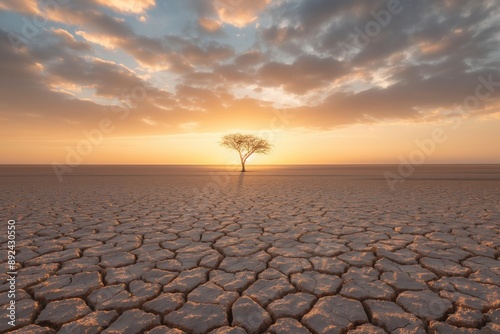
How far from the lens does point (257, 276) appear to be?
2381 mm

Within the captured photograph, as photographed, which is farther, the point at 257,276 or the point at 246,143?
the point at 246,143

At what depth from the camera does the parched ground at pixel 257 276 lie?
67.5 inches

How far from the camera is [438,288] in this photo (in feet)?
6.89

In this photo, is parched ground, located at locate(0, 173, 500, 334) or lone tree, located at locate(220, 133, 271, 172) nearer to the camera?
parched ground, located at locate(0, 173, 500, 334)

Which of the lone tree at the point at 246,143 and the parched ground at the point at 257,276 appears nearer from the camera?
the parched ground at the point at 257,276

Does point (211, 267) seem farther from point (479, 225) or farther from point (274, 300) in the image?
point (479, 225)

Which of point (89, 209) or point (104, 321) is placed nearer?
point (104, 321)

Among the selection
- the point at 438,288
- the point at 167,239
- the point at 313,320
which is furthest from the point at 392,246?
the point at 167,239

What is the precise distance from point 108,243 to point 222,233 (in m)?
1.49

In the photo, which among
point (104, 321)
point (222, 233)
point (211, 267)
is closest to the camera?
point (104, 321)

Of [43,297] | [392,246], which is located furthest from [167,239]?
[392,246]

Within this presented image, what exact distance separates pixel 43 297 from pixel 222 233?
7.19 feet

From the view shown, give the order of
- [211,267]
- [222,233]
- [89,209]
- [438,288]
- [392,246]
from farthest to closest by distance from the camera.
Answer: [89,209] < [222,233] < [392,246] < [211,267] < [438,288]

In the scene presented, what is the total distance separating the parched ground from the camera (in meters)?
1.71
